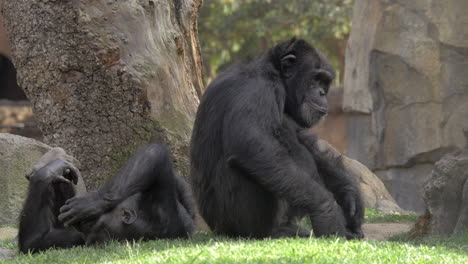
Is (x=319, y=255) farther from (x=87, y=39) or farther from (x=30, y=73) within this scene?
(x=30, y=73)

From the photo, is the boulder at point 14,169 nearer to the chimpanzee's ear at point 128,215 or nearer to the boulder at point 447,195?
the chimpanzee's ear at point 128,215

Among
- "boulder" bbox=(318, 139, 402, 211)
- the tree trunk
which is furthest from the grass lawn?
"boulder" bbox=(318, 139, 402, 211)

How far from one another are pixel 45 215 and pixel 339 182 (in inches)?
95.4

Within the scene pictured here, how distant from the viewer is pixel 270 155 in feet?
17.6

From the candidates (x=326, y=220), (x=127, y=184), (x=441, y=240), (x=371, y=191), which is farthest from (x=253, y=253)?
(x=371, y=191)

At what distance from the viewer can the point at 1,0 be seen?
25.6ft

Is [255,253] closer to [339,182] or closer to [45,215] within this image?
[45,215]

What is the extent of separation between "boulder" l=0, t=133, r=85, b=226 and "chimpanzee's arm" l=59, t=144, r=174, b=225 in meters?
2.13

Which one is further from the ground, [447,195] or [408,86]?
[408,86]

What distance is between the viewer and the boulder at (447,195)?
22.7 feet

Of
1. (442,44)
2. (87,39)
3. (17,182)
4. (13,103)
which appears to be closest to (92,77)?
(87,39)

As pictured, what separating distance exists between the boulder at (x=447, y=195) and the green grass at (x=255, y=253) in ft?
5.02

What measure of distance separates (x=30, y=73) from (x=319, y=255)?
4248mm

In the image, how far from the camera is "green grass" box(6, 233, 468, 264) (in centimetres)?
425
